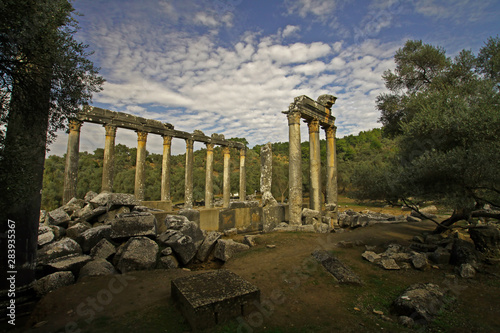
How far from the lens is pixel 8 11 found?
334 cm

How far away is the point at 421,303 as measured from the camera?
4.53 m

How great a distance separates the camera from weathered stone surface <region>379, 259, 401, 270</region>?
7.00 m

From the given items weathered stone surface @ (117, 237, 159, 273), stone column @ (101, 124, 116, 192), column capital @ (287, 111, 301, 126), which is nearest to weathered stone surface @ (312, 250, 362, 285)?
weathered stone surface @ (117, 237, 159, 273)

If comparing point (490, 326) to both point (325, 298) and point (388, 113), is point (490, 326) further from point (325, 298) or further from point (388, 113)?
point (388, 113)

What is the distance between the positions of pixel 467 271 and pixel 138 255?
8.80 metres

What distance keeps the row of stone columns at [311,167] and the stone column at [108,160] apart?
12923 mm

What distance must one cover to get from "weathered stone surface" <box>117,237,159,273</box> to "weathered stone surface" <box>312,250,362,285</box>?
4.95 metres

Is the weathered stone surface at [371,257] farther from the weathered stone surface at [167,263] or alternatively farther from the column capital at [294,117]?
the column capital at [294,117]

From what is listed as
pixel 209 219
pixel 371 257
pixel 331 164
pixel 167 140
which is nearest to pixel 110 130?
pixel 167 140

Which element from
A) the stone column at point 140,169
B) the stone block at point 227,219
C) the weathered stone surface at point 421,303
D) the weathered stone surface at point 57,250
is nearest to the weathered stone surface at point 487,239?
the weathered stone surface at point 421,303

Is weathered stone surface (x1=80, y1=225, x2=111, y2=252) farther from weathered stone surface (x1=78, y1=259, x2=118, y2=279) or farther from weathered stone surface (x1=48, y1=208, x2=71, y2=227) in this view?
weathered stone surface (x1=48, y1=208, x2=71, y2=227)

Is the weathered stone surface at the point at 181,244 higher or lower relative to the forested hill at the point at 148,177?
lower

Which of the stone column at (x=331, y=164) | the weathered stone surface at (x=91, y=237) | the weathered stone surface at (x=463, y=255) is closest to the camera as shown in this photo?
the weathered stone surface at (x=463, y=255)

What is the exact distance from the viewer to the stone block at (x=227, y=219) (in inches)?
550
